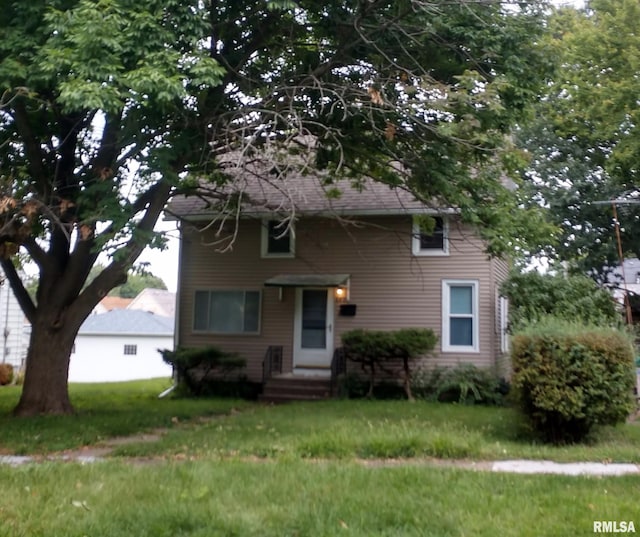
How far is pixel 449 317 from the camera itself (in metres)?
17.0

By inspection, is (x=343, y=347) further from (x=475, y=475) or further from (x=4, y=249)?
(x=475, y=475)

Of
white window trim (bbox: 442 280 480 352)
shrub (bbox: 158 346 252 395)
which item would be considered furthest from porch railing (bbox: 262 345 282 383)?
white window trim (bbox: 442 280 480 352)

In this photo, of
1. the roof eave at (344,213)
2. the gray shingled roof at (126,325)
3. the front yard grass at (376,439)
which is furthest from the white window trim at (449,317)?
the gray shingled roof at (126,325)

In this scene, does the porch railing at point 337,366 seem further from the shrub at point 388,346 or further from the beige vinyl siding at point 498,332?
the beige vinyl siding at point 498,332

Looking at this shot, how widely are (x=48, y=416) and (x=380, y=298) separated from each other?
8.54m

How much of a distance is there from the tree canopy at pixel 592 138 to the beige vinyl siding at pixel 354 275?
387cm

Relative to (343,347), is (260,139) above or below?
above

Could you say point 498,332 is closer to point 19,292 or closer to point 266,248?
point 266,248

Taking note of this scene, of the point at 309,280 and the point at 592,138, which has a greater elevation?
the point at 592,138

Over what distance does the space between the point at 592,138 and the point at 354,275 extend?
30.7ft

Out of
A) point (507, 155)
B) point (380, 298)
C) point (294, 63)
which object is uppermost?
point (294, 63)

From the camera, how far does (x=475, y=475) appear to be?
712cm

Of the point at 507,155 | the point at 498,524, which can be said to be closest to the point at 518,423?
the point at 507,155

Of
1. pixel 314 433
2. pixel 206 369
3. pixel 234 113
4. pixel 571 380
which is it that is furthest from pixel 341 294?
pixel 571 380
